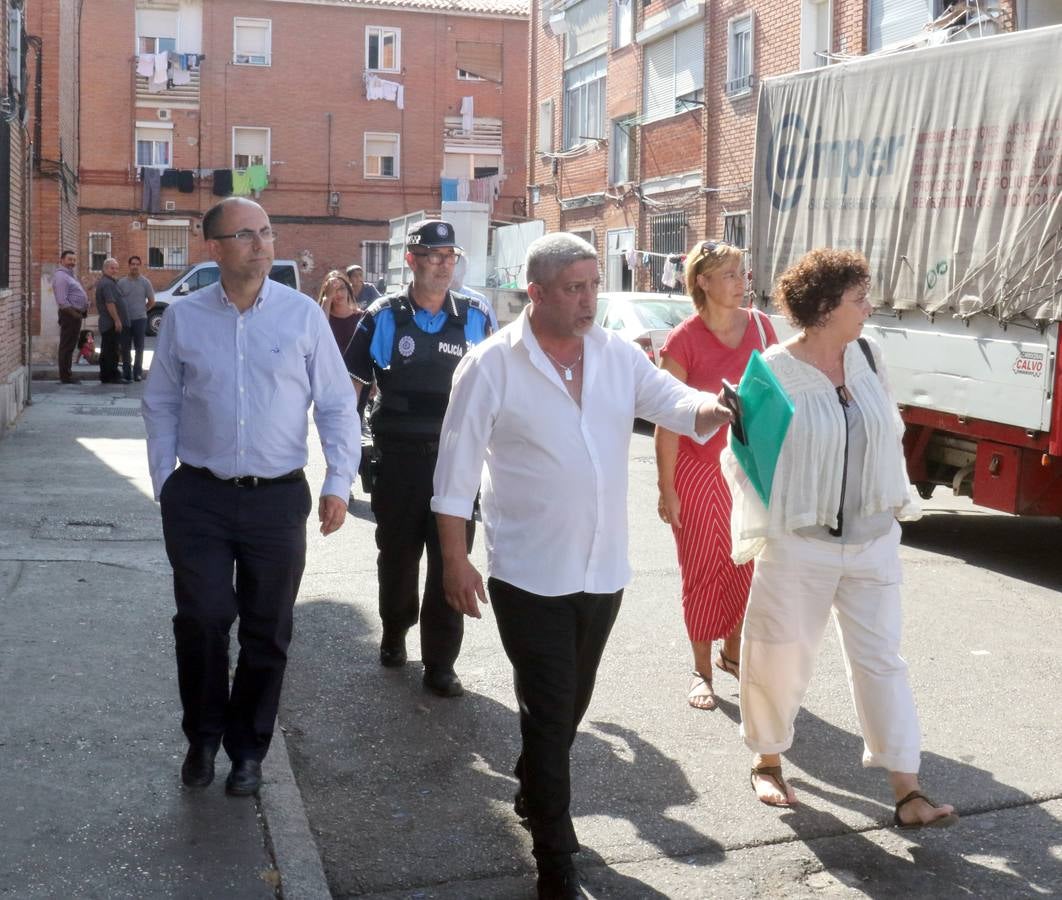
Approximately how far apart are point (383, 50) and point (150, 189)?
878cm

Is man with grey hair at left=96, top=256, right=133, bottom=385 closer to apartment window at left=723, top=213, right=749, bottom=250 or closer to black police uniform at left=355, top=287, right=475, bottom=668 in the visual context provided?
apartment window at left=723, top=213, right=749, bottom=250

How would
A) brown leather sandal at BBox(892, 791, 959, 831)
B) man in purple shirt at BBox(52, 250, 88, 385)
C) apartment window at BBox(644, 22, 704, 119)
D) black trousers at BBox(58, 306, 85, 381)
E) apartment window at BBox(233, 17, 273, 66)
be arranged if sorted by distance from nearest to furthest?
brown leather sandal at BBox(892, 791, 959, 831) < man in purple shirt at BBox(52, 250, 88, 385) < black trousers at BBox(58, 306, 85, 381) < apartment window at BBox(644, 22, 704, 119) < apartment window at BBox(233, 17, 273, 66)

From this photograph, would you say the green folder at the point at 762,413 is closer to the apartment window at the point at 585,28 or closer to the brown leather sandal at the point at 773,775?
the brown leather sandal at the point at 773,775

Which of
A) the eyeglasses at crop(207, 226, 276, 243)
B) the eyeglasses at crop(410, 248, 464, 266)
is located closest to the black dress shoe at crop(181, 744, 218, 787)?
the eyeglasses at crop(207, 226, 276, 243)

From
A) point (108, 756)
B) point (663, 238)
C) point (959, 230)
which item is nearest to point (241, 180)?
point (663, 238)

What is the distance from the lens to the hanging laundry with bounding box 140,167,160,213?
153 ft

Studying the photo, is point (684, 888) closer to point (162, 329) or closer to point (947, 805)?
point (947, 805)

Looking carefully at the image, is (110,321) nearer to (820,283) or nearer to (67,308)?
(67,308)

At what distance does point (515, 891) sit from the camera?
423 centimetres

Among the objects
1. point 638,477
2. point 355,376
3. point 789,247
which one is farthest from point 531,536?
point 638,477

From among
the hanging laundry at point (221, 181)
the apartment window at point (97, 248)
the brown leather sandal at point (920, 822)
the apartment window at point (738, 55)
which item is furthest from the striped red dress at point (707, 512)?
the apartment window at point (97, 248)

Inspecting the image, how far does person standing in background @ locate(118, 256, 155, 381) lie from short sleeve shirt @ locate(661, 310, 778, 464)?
18044mm

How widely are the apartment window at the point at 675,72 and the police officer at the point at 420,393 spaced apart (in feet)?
73.4

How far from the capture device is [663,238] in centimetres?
2952
